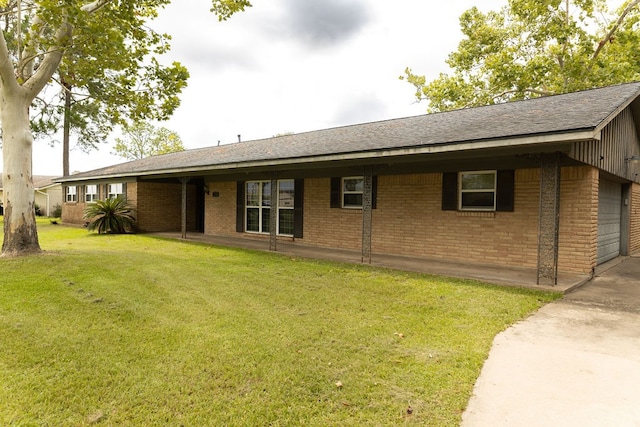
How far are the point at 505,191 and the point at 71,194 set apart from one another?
22442 millimetres

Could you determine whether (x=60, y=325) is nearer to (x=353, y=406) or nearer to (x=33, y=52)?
(x=353, y=406)

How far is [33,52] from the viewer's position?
29.8 feet

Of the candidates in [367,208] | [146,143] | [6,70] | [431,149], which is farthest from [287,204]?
[146,143]

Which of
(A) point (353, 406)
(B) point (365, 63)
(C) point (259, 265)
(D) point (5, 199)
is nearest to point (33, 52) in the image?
(D) point (5, 199)

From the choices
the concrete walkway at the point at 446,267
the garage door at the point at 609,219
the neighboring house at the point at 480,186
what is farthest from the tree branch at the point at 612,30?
the concrete walkway at the point at 446,267

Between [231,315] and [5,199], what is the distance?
300 inches

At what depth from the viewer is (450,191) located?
8.98m

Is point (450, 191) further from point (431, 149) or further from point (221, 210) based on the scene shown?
point (221, 210)

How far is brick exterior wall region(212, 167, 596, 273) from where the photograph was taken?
7.31m

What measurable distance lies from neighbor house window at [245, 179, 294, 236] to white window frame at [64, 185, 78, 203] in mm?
12901

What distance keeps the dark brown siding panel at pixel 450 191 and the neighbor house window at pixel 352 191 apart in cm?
248

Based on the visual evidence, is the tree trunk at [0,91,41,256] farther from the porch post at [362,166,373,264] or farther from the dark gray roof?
the porch post at [362,166,373,264]

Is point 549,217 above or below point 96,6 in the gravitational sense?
below

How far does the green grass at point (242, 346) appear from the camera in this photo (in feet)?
8.46
